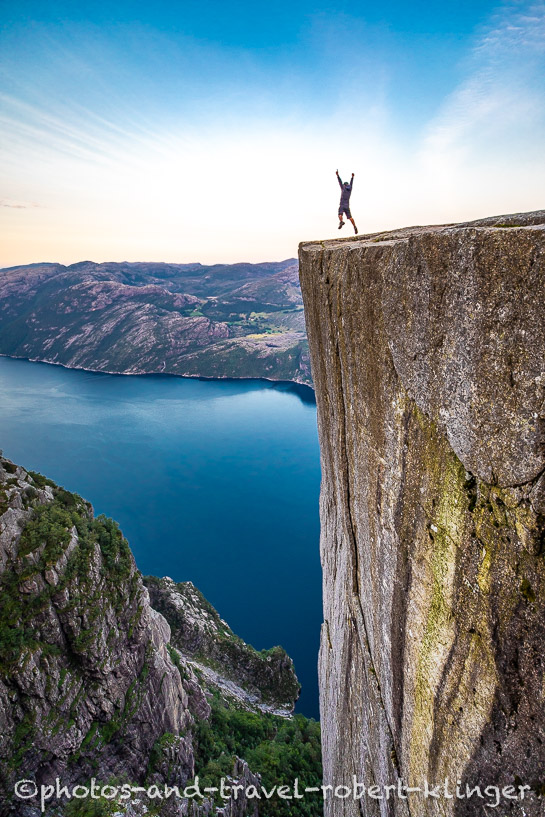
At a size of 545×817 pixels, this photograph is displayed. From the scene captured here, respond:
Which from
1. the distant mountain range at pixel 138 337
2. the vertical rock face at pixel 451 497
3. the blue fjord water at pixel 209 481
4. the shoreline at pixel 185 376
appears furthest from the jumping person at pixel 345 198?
the distant mountain range at pixel 138 337

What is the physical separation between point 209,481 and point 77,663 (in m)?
47.7

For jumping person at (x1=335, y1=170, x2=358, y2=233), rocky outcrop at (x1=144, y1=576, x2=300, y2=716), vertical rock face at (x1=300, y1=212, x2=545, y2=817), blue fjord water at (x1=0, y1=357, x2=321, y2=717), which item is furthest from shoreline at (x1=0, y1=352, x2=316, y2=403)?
vertical rock face at (x1=300, y1=212, x2=545, y2=817)

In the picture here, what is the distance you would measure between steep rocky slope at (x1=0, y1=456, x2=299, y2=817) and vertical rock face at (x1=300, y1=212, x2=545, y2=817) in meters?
16.2

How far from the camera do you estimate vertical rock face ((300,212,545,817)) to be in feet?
9.57

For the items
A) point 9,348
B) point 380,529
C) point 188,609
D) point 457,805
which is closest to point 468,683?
point 457,805

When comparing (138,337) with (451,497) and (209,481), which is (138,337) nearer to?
(209,481)

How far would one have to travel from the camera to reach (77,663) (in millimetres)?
17953

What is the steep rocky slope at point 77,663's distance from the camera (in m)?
15.8

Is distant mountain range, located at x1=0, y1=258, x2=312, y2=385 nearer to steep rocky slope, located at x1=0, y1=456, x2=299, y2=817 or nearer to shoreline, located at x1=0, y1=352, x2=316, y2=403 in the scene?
shoreline, located at x1=0, y1=352, x2=316, y2=403

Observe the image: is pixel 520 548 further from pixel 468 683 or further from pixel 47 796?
pixel 47 796

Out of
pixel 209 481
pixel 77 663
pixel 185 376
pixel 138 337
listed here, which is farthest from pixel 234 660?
pixel 138 337

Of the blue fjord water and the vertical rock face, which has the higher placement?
the vertical rock face

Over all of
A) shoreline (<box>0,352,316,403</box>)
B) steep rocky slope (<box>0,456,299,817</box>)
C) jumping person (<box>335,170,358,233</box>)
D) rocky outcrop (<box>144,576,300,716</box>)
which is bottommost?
rocky outcrop (<box>144,576,300,716</box>)

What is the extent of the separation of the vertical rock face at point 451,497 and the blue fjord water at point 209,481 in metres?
38.0
